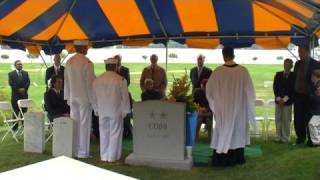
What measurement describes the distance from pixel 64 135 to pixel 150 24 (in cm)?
395

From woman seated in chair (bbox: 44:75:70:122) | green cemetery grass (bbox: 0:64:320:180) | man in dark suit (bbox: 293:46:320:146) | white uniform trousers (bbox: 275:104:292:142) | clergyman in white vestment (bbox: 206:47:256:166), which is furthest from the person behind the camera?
white uniform trousers (bbox: 275:104:292:142)

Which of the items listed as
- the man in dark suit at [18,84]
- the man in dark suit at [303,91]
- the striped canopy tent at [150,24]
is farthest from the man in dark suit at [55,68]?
the man in dark suit at [303,91]

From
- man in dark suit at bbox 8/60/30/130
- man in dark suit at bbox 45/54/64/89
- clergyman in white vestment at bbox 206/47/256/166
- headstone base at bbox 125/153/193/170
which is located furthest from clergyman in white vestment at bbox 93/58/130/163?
man in dark suit at bbox 8/60/30/130

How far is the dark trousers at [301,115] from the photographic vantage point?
31.3ft

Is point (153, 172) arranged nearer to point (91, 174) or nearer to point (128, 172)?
point (128, 172)

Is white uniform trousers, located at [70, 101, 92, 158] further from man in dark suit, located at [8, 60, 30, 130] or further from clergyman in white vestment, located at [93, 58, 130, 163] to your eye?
man in dark suit, located at [8, 60, 30, 130]

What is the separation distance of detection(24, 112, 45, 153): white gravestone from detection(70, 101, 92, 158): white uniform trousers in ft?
2.71

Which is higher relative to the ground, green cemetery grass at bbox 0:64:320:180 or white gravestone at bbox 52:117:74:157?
white gravestone at bbox 52:117:74:157

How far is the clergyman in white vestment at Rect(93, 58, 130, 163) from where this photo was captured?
7879mm

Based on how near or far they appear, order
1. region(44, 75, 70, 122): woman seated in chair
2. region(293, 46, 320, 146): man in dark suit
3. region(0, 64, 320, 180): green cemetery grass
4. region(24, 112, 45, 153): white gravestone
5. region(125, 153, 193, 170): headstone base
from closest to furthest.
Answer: region(0, 64, 320, 180): green cemetery grass < region(125, 153, 193, 170): headstone base < region(24, 112, 45, 153): white gravestone < region(293, 46, 320, 146): man in dark suit < region(44, 75, 70, 122): woman seated in chair

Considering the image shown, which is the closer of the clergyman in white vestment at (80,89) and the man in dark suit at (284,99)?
the clergyman in white vestment at (80,89)

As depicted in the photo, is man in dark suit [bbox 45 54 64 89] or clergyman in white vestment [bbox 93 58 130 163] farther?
man in dark suit [bbox 45 54 64 89]

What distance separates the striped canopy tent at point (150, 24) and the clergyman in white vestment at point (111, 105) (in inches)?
76.0

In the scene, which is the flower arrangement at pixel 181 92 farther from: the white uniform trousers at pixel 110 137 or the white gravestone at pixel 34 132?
the white gravestone at pixel 34 132
